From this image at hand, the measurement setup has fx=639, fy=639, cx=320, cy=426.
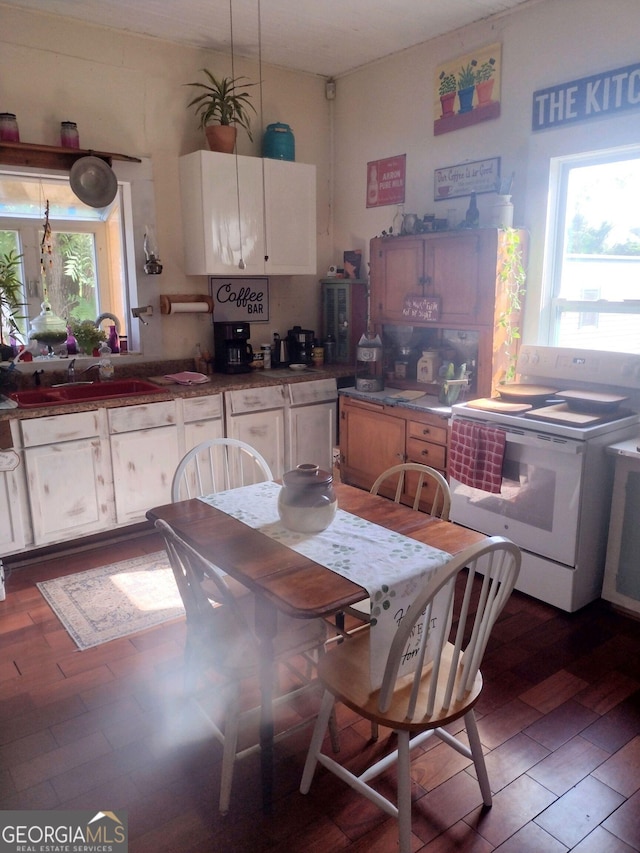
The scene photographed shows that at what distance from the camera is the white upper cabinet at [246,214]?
12.6ft

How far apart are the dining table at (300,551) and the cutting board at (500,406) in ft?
3.25

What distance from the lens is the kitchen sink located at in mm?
3391

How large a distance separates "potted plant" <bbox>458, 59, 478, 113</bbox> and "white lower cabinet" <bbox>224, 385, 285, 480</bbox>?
1.96 metres

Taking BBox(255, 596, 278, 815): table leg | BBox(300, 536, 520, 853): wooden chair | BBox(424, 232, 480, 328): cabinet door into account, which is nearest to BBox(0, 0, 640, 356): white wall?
BBox(424, 232, 480, 328): cabinet door

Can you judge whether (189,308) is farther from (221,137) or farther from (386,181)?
(386,181)

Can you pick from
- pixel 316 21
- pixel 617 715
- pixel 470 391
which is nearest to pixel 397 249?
pixel 470 391

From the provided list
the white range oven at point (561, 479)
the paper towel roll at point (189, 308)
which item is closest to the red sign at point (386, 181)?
the paper towel roll at point (189, 308)

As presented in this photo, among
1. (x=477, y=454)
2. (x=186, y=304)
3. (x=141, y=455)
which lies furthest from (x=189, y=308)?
(x=477, y=454)

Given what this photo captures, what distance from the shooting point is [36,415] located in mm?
3139

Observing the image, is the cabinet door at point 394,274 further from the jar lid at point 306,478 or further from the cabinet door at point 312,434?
the jar lid at point 306,478

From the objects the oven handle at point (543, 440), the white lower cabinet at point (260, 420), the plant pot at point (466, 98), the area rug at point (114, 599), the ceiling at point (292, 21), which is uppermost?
the ceiling at point (292, 21)

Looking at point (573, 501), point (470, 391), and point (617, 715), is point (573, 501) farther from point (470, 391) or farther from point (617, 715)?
point (470, 391)

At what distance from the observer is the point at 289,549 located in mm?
1861

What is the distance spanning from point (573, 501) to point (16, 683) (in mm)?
2328
